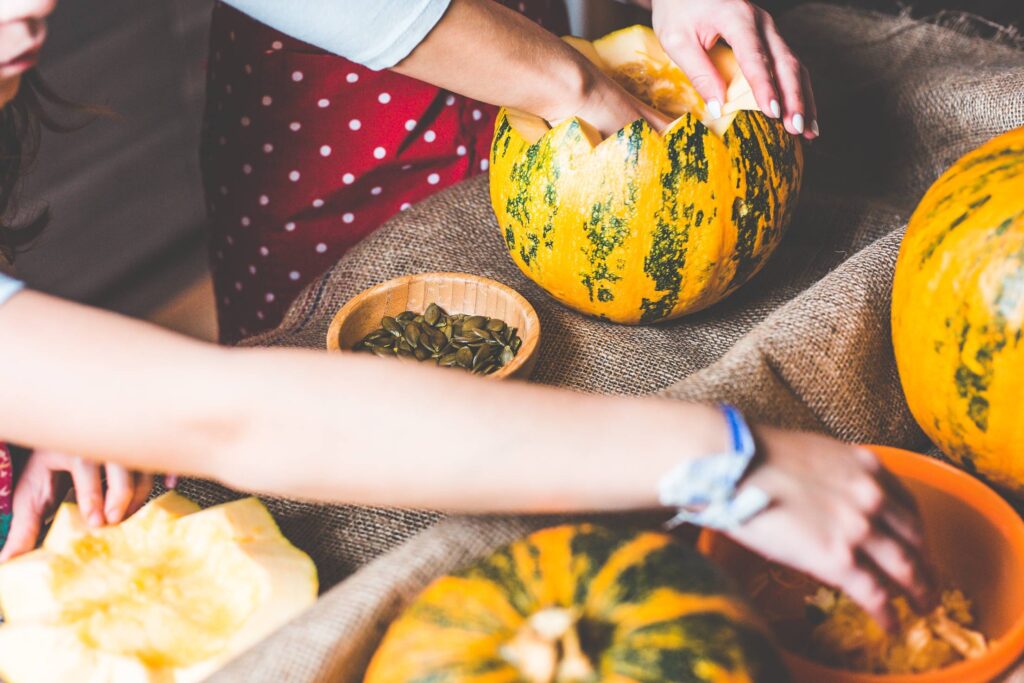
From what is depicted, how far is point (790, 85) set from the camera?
44.6 inches

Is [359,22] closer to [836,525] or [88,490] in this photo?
[88,490]

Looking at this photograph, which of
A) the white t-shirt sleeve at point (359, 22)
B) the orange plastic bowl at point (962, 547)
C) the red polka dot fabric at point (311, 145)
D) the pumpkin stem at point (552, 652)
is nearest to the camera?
the pumpkin stem at point (552, 652)

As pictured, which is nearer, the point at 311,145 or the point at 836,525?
the point at 836,525

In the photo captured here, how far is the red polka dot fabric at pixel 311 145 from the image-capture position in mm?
1545

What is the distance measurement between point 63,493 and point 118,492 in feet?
0.61

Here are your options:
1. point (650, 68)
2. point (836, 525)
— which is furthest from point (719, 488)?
point (650, 68)

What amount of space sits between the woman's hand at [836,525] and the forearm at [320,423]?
57 mm

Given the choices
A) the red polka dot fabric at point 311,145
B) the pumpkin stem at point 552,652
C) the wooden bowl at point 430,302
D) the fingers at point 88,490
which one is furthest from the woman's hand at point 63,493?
the red polka dot fabric at point 311,145

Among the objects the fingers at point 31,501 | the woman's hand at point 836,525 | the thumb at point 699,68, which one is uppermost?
the thumb at point 699,68

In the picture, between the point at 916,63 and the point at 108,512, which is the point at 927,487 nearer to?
the point at 108,512

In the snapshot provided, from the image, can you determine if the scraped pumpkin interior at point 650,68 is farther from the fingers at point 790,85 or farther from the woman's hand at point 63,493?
the woman's hand at point 63,493

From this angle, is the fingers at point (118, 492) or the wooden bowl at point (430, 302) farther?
the wooden bowl at point (430, 302)

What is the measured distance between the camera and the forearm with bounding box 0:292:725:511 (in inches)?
26.7

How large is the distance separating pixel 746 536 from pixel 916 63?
1.09m
